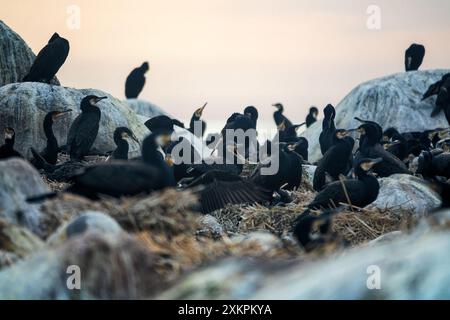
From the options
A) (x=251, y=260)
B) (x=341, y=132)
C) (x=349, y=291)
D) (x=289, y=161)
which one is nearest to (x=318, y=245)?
(x=251, y=260)

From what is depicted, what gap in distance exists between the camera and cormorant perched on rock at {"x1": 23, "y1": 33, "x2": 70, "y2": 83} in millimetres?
18000

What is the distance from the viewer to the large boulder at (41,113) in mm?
17453

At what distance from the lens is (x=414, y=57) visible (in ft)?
85.3

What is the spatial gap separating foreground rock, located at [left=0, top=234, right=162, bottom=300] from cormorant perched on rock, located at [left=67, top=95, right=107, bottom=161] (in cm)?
879

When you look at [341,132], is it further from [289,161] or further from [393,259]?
[393,259]

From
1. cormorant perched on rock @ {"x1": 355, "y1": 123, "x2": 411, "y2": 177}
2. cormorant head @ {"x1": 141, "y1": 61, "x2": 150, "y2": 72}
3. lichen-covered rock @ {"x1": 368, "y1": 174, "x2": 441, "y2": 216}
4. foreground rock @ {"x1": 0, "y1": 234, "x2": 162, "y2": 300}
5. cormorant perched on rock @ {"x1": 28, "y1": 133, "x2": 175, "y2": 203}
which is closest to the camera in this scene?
foreground rock @ {"x1": 0, "y1": 234, "x2": 162, "y2": 300}

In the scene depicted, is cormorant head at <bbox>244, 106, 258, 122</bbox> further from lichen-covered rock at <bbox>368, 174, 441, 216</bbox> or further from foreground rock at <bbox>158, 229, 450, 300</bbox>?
foreground rock at <bbox>158, 229, 450, 300</bbox>

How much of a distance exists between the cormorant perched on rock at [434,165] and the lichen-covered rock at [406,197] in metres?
1.50

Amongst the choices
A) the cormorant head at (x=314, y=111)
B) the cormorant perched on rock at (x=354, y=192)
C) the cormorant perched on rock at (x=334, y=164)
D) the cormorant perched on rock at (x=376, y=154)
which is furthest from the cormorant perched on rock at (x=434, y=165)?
the cormorant head at (x=314, y=111)

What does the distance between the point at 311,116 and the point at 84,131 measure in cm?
1403

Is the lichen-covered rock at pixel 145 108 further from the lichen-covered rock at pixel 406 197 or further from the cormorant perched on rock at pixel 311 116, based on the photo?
the lichen-covered rock at pixel 406 197

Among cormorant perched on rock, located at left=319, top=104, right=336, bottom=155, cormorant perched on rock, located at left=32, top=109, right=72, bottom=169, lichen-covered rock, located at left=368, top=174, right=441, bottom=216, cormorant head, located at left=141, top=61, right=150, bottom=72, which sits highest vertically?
cormorant perched on rock, located at left=32, top=109, right=72, bottom=169

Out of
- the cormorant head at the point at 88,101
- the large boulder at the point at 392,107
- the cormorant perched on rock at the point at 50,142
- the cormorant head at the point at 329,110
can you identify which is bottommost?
the large boulder at the point at 392,107

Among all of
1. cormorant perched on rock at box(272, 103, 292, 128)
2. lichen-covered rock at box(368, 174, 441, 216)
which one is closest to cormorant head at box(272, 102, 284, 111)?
cormorant perched on rock at box(272, 103, 292, 128)
